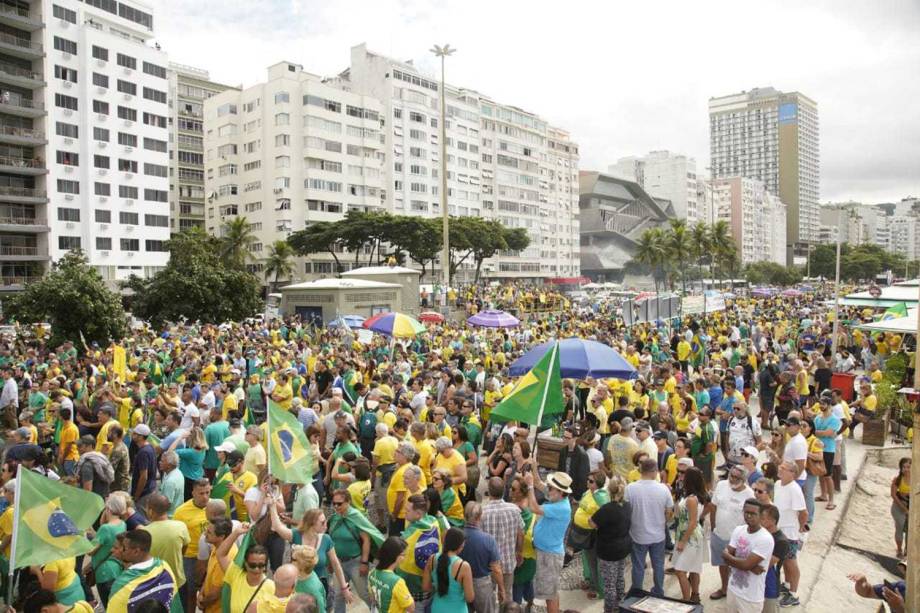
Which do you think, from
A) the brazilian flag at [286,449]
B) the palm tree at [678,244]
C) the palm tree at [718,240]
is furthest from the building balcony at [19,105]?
the palm tree at [718,240]

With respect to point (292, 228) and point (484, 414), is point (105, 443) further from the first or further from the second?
point (292, 228)

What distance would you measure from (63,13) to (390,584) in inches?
2259

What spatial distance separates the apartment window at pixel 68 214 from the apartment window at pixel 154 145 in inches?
310

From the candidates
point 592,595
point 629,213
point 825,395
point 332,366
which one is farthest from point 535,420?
point 629,213

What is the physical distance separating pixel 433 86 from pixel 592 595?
7899cm

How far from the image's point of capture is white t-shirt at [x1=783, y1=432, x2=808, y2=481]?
8047mm

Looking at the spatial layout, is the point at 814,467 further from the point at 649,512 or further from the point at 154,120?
the point at 154,120

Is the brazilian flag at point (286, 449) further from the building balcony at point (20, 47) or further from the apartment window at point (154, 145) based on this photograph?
the apartment window at point (154, 145)

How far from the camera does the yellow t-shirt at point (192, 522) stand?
565cm

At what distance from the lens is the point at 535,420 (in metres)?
7.59

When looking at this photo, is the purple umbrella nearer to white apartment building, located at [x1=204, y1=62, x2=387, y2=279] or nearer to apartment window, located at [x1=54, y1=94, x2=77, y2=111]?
apartment window, located at [x1=54, y1=94, x2=77, y2=111]

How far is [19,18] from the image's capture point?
148 ft

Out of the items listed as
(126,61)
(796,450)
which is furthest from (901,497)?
(126,61)

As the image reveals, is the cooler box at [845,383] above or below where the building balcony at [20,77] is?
below
